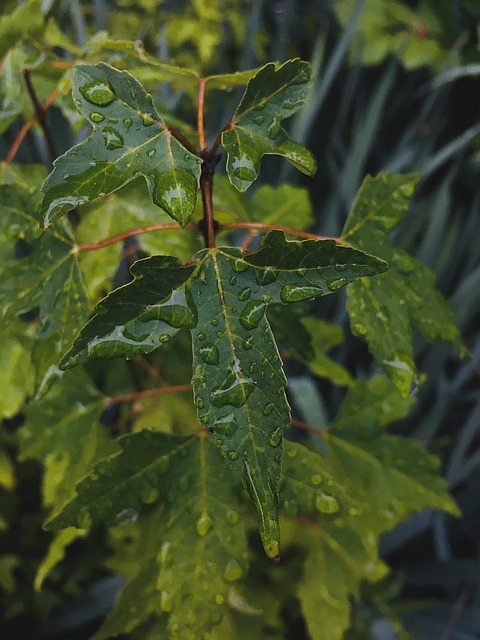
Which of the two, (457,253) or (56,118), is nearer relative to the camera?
(56,118)

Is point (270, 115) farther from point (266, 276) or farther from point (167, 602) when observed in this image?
point (167, 602)

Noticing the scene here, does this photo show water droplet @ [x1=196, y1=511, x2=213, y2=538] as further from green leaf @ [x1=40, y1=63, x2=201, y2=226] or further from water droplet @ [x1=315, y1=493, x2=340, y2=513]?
green leaf @ [x1=40, y1=63, x2=201, y2=226]

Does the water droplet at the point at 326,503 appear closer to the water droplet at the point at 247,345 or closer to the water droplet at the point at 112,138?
the water droplet at the point at 247,345

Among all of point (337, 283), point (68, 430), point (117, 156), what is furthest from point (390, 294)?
point (68, 430)

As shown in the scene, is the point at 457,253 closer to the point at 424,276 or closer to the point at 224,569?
the point at 424,276

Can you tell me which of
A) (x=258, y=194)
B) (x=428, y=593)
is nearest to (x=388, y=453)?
(x=258, y=194)

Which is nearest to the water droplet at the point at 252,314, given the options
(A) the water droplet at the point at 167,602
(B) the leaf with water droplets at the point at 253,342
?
(B) the leaf with water droplets at the point at 253,342
